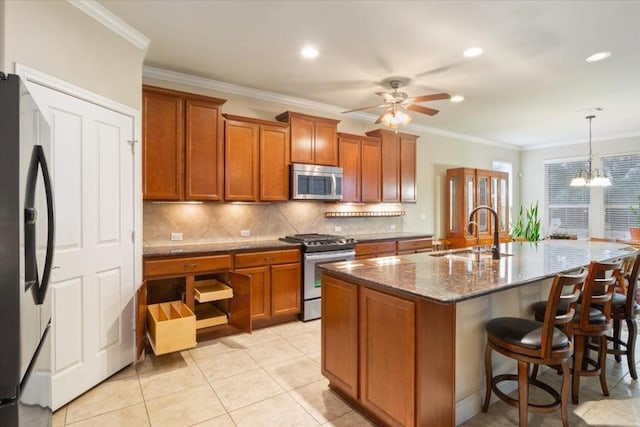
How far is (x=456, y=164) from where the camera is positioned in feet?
22.5

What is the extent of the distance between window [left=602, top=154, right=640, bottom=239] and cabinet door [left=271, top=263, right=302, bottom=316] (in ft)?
22.3

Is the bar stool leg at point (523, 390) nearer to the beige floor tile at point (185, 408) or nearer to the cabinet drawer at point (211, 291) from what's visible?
the beige floor tile at point (185, 408)

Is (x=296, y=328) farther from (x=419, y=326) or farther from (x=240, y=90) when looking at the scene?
(x=240, y=90)

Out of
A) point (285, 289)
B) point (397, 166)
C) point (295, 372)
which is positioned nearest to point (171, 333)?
point (295, 372)

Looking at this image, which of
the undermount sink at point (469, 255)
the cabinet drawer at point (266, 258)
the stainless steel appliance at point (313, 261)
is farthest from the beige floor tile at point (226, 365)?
the undermount sink at point (469, 255)

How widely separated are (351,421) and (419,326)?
89 centimetres

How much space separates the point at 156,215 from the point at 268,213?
136 centimetres

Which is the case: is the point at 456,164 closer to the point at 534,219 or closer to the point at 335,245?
the point at 534,219

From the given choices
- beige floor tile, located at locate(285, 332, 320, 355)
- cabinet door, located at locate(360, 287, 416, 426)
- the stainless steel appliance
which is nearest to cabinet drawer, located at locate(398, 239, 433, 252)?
the stainless steel appliance

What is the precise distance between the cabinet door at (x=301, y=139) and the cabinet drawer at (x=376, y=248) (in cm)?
136

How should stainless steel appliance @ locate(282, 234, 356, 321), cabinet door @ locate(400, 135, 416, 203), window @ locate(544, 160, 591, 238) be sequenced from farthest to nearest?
window @ locate(544, 160, 591, 238) → cabinet door @ locate(400, 135, 416, 203) → stainless steel appliance @ locate(282, 234, 356, 321)

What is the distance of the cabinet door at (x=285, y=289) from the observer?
382 cm

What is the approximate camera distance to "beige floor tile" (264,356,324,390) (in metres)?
2.64

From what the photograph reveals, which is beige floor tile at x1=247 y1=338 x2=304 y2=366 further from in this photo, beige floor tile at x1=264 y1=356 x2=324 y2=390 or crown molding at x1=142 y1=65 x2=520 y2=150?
crown molding at x1=142 y1=65 x2=520 y2=150
